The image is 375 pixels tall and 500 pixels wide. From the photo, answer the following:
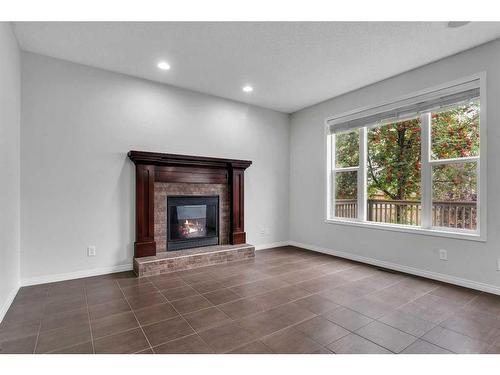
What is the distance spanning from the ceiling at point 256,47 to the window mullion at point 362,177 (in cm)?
83

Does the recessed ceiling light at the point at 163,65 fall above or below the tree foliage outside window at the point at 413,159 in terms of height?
above

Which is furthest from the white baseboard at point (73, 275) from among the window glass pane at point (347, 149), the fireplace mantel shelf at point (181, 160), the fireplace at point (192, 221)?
the window glass pane at point (347, 149)

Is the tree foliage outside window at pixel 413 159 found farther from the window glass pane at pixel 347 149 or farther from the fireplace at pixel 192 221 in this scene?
the fireplace at pixel 192 221

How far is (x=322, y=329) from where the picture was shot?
2205 millimetres

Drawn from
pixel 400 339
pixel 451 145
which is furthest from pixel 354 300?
pixel 451 145

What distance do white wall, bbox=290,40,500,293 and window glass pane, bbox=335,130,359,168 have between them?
10.9 inches

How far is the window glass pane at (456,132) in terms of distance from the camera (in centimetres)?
322

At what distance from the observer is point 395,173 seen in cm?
399

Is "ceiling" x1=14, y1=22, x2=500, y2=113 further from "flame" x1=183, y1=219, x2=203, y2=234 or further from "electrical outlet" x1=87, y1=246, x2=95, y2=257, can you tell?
"electrical outlet" x1=87, y1=246, x2=95, y2=257

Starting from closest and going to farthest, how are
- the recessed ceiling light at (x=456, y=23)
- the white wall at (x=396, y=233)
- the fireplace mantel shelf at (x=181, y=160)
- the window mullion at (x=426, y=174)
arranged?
the recessed ceiling light at (x=456, y=23), the white wall at (x=396, y=233), the window mullion at (x=426, y=174), the fireplace mantel shelf at (x=181, y=160)

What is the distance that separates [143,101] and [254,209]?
2597mm

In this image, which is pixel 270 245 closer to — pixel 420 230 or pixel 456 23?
pixel 420 230
